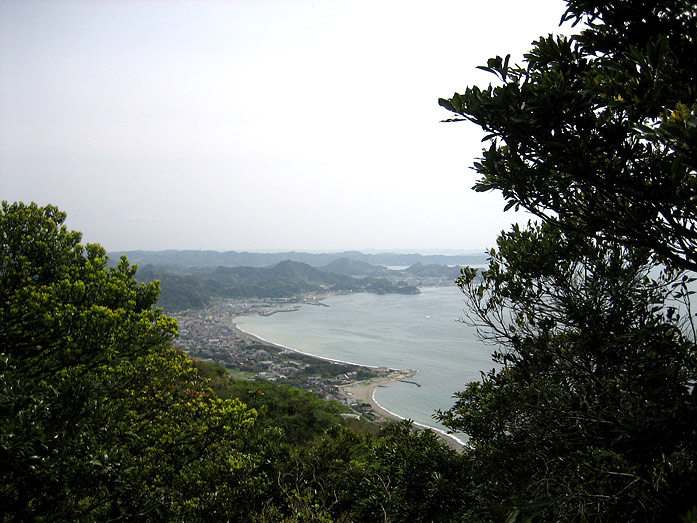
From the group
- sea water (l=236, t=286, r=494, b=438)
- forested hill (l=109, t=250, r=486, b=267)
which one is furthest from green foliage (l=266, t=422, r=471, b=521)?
forested hill (l=109, t=250, r=486, b=267)

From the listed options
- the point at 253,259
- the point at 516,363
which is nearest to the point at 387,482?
the point at 516,363

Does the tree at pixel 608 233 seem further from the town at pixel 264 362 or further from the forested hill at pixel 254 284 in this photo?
the forested hill at pixel 254 284

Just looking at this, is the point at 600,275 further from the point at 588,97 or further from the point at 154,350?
the point at 154,350

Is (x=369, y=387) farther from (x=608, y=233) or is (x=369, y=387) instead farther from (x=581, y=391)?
(x=608, y=233)

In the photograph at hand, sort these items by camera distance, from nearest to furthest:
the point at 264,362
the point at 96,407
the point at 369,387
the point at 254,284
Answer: the point at 96,407 → the point at 369,387 → the point at 264,362 → the point at 254,284

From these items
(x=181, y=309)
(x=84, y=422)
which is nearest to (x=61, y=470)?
(x=84, y=422)

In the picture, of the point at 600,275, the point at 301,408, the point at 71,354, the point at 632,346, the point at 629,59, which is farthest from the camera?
the point at 301,408

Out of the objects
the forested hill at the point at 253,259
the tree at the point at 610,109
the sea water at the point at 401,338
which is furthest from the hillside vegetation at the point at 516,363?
the forested hill at the point at 253,259

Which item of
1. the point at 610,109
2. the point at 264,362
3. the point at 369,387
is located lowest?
the point at 264,362
